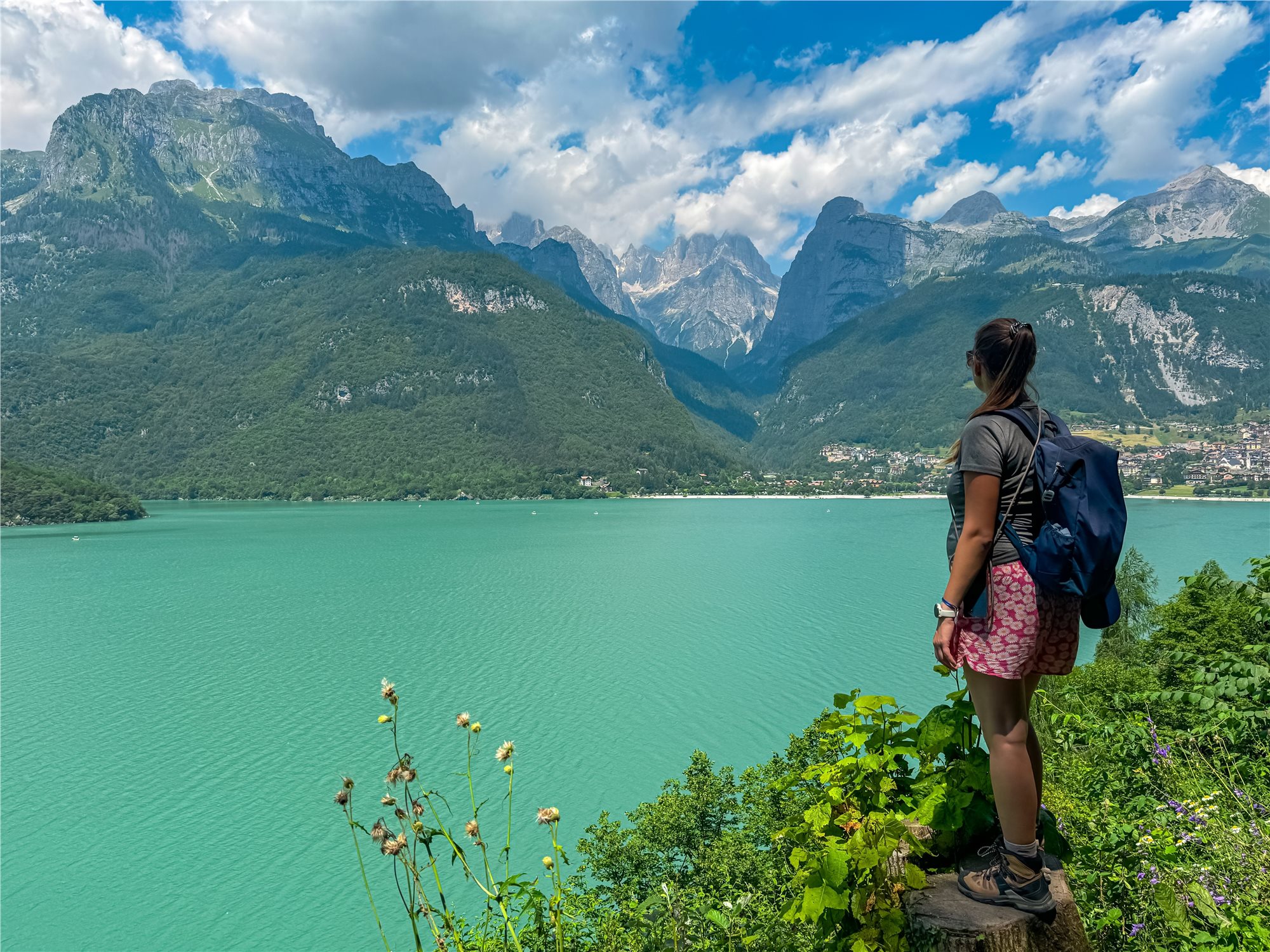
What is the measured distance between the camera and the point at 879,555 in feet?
174

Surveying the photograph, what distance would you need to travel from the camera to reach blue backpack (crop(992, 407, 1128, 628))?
2.19m

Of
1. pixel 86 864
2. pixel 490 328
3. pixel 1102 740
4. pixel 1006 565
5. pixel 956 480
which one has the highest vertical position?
pixel 490 328

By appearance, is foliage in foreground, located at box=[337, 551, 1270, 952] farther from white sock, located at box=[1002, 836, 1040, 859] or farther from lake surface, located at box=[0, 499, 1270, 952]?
lake surface, located at box=[0, 499, 1270, 952]

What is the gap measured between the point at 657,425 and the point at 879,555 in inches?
4098

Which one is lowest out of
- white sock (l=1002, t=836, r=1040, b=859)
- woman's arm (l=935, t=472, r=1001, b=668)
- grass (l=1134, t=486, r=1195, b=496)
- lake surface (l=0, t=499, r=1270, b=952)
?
lake surface (l=0, t=499, r=1270, b=952)

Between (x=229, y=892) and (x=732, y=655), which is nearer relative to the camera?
(x=229, y=892)

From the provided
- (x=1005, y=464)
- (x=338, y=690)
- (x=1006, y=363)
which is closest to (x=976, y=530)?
(x=1005, y=464)

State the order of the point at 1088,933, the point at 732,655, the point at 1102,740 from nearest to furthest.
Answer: the point at 1088,933, the point at 1102,740, the point at 732,655

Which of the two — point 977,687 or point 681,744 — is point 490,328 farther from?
point 977,687

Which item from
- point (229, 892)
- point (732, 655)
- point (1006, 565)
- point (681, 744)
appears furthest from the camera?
point (732, 655)

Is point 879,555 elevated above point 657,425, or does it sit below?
below

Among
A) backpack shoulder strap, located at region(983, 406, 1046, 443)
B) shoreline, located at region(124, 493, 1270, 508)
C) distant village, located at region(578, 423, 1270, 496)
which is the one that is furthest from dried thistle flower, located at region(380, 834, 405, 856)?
shoreline, located at region(124, 493, 1270, 508)

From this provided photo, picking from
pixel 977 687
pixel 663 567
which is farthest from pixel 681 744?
pixel 663 567

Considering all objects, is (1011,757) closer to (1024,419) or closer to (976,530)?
(976,530)
